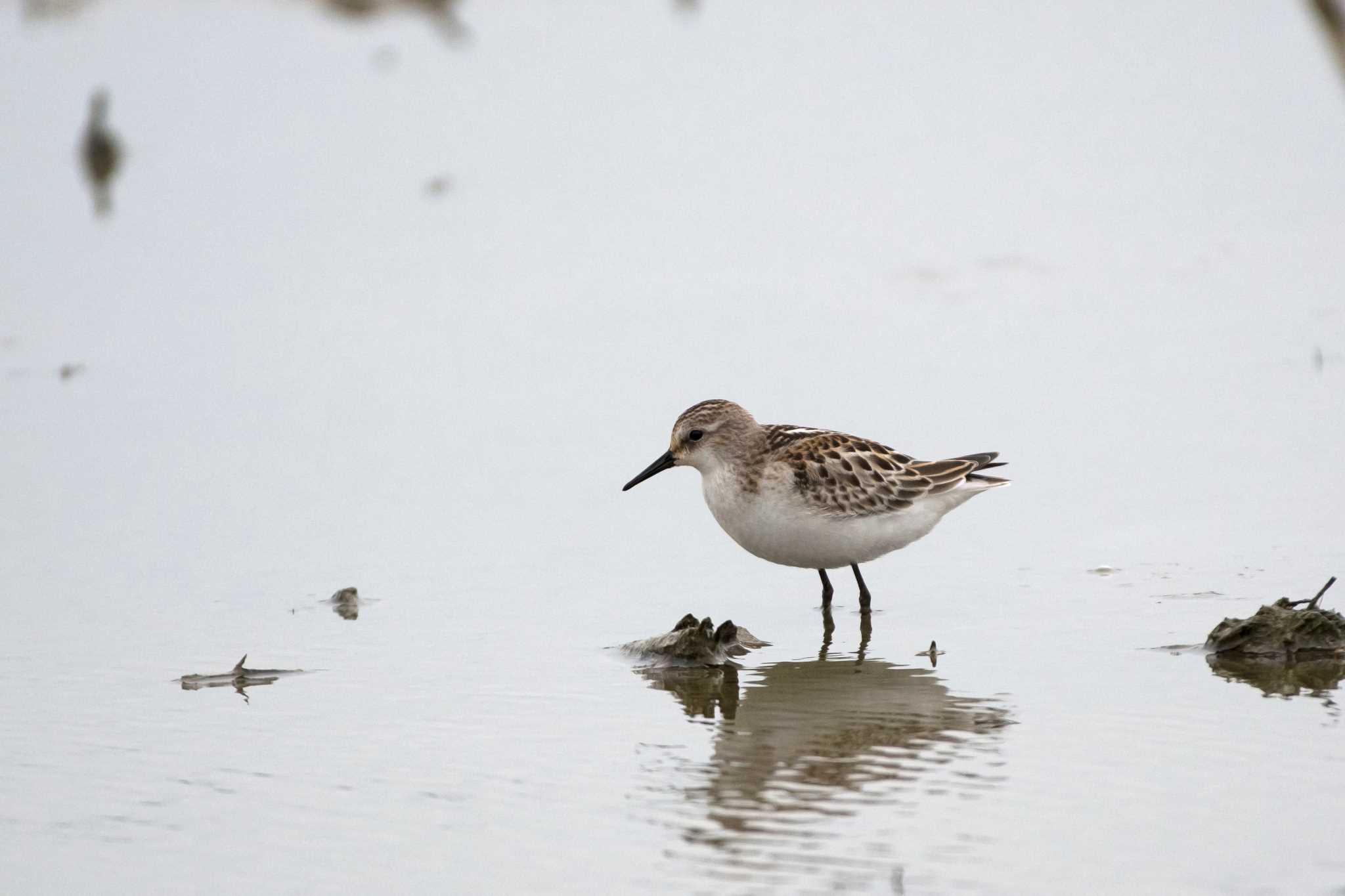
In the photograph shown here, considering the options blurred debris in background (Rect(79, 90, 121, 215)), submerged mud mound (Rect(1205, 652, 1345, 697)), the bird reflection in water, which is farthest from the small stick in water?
blurred debris in background (Rect(79, 90, 121, 215))

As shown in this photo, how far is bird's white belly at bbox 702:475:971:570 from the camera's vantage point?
30.2 feet

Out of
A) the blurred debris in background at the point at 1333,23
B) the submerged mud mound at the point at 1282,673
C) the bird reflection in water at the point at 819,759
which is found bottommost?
the bird reflection in water at the point at 819,759

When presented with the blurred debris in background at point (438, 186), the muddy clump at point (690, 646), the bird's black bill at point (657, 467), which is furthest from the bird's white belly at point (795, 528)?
the blurred debris in background at point (438, 186)

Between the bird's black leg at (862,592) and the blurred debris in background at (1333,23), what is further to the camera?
the bird's black leg at (862,592)

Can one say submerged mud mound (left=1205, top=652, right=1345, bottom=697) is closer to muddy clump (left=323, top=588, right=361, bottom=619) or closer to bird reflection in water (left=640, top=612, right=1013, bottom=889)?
bird reflection in water (left=640, top=612, right=1013, bottom=889)

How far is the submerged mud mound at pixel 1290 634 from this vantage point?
7.65m

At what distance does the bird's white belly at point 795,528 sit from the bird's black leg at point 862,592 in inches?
2.5

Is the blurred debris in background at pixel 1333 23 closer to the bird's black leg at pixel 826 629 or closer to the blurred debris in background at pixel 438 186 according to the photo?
the bird's black leg at pixel 826 629

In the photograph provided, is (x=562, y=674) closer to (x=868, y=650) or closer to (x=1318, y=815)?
(x=868, y=650)

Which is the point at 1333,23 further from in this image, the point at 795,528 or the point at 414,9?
the point at 414,9

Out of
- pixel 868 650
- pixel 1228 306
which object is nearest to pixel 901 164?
pixel 1228 306

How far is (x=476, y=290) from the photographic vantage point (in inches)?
551

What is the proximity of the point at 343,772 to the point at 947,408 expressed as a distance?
5.70 meters

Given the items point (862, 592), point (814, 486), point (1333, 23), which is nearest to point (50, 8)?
point (814, 486)
